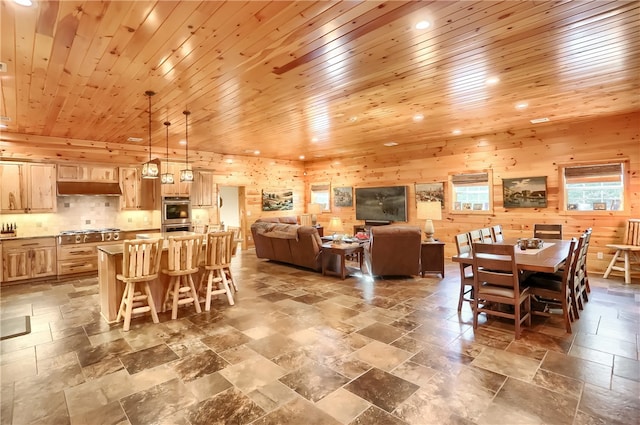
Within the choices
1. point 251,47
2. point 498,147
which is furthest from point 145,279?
point 498,147

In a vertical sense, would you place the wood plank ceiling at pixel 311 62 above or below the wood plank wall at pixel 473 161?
above

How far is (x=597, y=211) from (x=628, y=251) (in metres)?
0.85

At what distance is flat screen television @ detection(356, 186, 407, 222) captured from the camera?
869 centimetres

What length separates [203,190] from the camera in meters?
8.45

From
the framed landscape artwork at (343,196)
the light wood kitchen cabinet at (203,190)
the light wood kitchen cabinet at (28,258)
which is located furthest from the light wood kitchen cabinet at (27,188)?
the framed landscape artwork at (343,196)

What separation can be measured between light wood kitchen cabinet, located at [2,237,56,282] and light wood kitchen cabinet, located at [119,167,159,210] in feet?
5.11

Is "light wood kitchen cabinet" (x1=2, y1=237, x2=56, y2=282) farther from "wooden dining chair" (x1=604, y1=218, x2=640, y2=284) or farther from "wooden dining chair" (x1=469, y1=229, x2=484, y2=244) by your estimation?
"wooden dining chair" (x1=604, y1=218, x2=640, y2=284)

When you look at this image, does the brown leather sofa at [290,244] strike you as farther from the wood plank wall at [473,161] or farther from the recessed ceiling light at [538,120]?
the recessed ceiling light at [538,120]

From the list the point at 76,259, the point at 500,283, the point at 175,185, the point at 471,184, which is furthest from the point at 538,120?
the point at 76,259

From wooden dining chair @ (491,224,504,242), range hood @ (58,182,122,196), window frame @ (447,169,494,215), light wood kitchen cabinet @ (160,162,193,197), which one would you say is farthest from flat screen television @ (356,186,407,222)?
range hood @ (58,182,122,196)

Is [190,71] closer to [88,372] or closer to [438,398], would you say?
[88,372]

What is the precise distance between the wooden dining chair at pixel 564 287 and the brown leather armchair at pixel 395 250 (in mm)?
1943

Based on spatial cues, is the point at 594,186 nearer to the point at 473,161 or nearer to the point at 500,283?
the point at 473,161

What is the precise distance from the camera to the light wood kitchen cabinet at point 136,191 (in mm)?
7219
